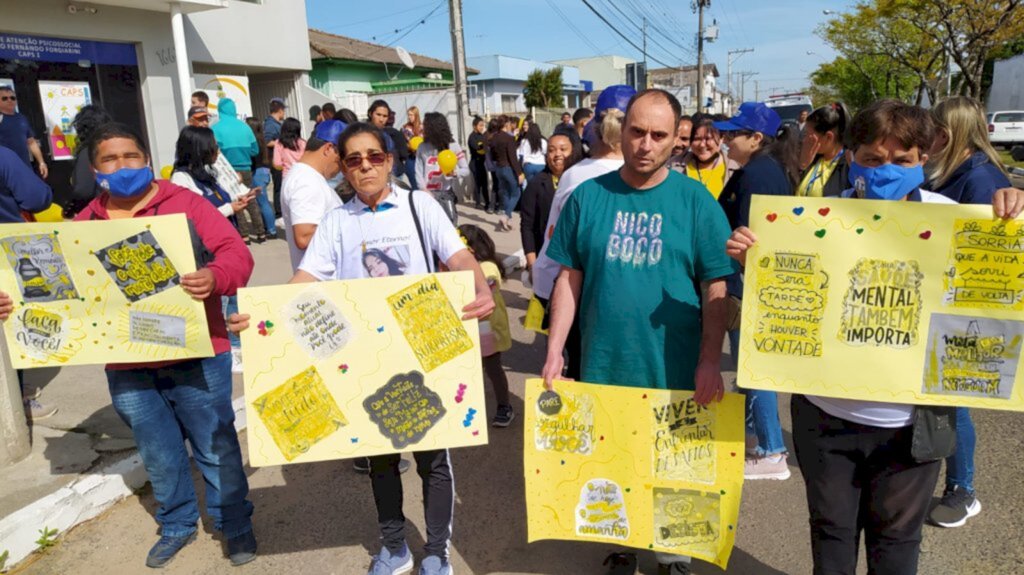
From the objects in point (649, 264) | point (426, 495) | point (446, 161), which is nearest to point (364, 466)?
point (426, 495)

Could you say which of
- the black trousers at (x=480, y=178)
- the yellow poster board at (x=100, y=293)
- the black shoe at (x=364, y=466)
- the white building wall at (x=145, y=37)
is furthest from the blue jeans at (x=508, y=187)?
the yellow poster board at (x=100, y=293)

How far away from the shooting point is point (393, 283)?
266 cm

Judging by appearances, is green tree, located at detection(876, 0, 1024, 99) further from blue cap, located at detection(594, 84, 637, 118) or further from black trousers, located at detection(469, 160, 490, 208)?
blue cap, located at detection(594, 84, 637, 118)

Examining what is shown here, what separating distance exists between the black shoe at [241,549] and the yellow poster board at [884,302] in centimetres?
243

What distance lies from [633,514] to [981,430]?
3038 mm

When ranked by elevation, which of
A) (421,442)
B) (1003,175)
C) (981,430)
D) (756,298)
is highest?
(1003,175)

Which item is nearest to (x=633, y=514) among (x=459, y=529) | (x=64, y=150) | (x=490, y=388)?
(x=459, y=529)

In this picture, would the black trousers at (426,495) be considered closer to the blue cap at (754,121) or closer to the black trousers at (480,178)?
the blue cap at (754,121)

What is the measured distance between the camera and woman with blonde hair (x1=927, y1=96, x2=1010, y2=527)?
2.97 metres

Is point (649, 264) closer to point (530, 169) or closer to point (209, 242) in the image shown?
point (209, 242)

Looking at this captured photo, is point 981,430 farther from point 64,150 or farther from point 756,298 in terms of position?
point 64,150

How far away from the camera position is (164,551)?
325 centimetres

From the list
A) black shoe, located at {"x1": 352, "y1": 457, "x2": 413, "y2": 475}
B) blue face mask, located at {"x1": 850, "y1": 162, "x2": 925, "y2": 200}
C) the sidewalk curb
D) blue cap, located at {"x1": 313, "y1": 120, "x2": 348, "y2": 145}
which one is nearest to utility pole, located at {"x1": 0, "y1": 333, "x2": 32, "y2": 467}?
the sidewalk curb

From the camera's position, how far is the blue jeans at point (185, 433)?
304 centimetres
